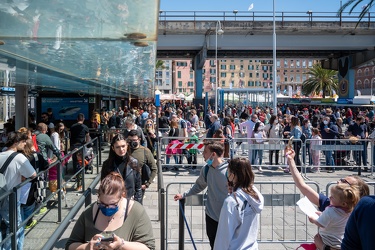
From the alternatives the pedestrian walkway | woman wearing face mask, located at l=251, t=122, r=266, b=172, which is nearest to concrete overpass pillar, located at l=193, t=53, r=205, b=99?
woman wearing face mask, located at l=251, t=122, r=266, b=172

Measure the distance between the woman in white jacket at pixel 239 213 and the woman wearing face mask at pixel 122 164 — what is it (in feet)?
6.39

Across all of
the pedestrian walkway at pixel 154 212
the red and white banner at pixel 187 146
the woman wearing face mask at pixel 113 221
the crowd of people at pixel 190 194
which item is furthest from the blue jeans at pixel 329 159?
the woman wearing face mask at pixel 113 221

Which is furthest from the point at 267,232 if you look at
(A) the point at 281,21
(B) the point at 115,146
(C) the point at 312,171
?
(A) the point at 281,21

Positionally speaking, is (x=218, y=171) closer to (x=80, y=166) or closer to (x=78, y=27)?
(x=78, y=27)

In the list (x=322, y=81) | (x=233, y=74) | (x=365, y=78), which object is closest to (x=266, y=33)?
(x=322, y=81)

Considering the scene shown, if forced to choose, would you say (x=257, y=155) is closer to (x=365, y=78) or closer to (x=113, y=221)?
(x=113, y=221)

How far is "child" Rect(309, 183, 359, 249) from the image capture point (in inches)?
135

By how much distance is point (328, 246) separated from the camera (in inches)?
142

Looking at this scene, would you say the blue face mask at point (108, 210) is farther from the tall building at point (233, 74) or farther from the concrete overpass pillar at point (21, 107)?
the tall building at point (233, 74)

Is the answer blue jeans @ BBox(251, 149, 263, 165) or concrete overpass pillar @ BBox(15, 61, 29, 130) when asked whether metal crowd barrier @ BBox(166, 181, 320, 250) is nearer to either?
blue jeans @ BBox(251, 149, 263, 165)

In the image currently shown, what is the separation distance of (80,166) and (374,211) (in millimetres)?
8229

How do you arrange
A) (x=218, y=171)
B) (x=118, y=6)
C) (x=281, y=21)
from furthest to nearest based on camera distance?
(x=281, y=21) < (x=218, y=171) < (x=118, y=6)

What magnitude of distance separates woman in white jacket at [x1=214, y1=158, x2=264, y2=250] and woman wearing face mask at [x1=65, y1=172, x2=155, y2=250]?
2.33ft

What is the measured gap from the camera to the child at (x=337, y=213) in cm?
343
